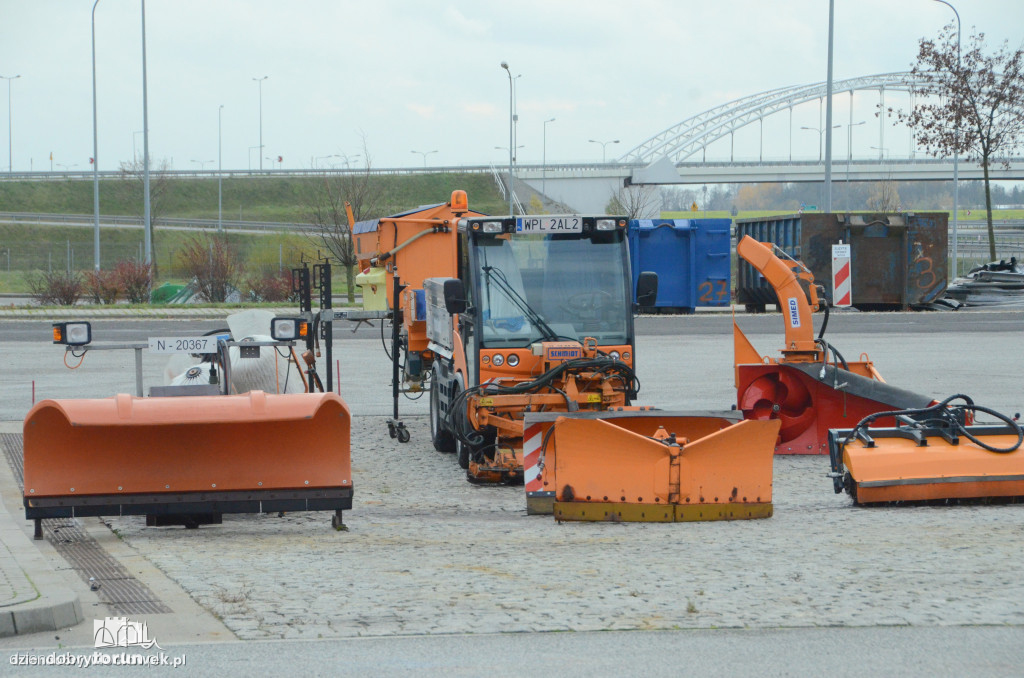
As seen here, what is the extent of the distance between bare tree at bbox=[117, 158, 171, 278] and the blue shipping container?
33.9 metres

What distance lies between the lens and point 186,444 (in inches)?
331

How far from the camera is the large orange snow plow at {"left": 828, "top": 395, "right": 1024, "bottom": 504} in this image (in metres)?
9.27

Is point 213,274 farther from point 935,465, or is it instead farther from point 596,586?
point 596,586

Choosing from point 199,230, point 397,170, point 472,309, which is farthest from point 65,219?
point 472,309

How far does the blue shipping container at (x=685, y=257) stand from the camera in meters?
36.6

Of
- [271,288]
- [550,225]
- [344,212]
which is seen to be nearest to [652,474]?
[550,225]

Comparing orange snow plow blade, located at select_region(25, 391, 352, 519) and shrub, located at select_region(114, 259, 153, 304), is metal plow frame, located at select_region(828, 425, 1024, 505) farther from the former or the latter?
shrub, located at select_region(114, 259, 153, 304)

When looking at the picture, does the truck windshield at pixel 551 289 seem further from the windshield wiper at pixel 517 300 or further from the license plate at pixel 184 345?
the license plate at pixel 184 345

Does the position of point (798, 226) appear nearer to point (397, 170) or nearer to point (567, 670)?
point (567, 670)

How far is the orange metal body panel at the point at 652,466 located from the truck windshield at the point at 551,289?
2.42m

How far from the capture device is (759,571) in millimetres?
7117

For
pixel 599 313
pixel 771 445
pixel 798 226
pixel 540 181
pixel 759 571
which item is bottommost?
pixel 759 571

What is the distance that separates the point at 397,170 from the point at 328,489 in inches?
3475
